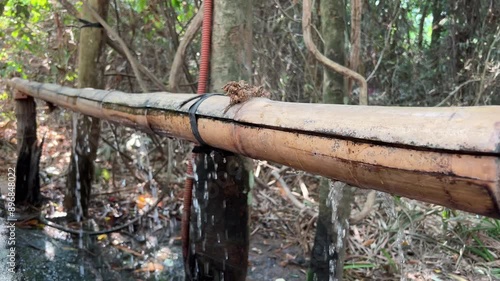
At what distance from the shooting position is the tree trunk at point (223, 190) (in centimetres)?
223

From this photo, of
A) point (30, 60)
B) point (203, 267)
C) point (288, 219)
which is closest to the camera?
point (203, 267)

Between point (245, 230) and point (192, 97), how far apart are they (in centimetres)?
73

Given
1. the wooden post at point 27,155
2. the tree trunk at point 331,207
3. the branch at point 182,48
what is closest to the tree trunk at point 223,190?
the branch at point 182,48

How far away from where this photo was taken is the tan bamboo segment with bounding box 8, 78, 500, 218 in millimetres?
881

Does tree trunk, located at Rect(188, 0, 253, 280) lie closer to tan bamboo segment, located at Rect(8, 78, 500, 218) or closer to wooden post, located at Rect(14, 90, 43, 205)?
tan bamboo segment, located at Rect(8, 78, 500, 218)

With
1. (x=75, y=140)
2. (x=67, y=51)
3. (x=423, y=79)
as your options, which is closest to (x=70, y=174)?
(x=75, y=140)

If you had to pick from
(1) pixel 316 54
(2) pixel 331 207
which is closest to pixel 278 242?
(2) pixel 331 207

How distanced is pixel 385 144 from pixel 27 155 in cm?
461

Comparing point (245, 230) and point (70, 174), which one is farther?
point (70, 174)

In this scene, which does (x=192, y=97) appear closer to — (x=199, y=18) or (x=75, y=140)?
(x=199, y=18)

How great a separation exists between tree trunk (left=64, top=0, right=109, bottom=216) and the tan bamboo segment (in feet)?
9.66

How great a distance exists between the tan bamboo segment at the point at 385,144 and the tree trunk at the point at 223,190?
1.59ft

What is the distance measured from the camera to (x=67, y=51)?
5.36 metres

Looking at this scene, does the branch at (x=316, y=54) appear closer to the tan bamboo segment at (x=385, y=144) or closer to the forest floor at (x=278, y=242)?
the forest floor at (x=278, y=242)
